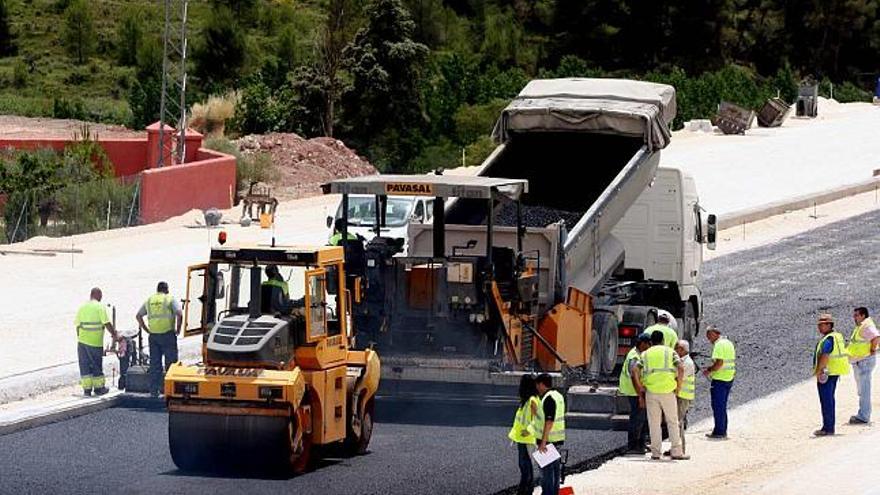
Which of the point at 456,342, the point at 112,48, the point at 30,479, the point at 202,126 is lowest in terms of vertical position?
the point at 30,479

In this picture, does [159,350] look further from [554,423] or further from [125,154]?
[125,154]

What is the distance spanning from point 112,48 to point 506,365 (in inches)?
2889

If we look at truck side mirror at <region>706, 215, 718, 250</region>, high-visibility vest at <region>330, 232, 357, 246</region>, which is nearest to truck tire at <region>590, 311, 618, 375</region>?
high-visibility vest at <region>330, 232, 357, 246</region>

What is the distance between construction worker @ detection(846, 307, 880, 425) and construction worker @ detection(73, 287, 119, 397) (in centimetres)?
987

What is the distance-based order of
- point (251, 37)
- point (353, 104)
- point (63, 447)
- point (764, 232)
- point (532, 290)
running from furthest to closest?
1. point (251, 37)
2. point (353, 104)
3. point (764, 232)
4. point (532, 290)
5. point (63, 447)

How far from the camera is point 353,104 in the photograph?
66125 millimetres

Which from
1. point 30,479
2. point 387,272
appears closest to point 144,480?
point 30,479

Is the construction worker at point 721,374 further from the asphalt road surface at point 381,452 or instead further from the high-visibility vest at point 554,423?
the high-visibility vest at point 554,423

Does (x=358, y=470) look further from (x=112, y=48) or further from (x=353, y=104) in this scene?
(x=112, y=48)

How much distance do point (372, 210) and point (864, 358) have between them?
1157 cm

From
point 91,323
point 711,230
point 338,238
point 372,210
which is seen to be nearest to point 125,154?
point 372,210

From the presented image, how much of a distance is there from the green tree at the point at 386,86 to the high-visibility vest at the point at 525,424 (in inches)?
1860

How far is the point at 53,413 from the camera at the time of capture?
69.8 ft

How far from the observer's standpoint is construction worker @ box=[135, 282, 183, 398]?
22.3m
